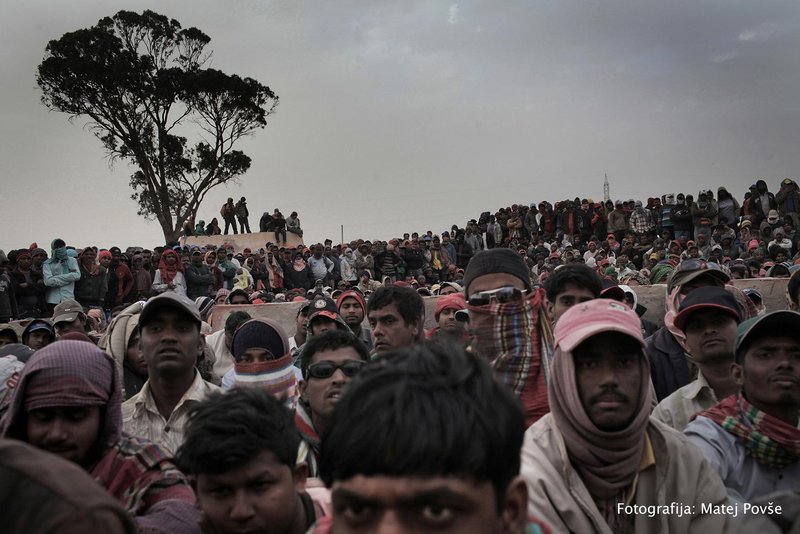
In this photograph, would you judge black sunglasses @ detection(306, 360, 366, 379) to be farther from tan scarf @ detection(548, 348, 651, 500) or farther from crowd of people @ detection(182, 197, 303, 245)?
crowd of people @ detection(182, 197, 303, 245)

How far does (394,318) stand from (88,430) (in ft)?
8.33

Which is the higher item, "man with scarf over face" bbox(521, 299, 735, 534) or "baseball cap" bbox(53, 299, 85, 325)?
"baseball cap" bbox(53, 299, 85, 325)

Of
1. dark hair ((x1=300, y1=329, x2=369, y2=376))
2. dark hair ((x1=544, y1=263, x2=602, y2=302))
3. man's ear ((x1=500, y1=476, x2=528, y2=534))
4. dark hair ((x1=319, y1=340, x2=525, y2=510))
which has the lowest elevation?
man's ear ((x1=500, y1=476, x2=528, y2=534))

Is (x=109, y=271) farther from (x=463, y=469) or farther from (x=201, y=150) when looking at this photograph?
(x=201, y=150)

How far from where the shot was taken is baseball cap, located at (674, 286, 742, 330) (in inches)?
151

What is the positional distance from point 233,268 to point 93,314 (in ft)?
18.0

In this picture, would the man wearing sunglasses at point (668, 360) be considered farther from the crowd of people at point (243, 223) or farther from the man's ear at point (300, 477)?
the crowd of people at point (243, 223)

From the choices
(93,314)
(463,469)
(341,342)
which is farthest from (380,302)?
(93,314)

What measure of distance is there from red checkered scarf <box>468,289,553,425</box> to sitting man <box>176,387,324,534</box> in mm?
1172

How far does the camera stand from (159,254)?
14.6 metres

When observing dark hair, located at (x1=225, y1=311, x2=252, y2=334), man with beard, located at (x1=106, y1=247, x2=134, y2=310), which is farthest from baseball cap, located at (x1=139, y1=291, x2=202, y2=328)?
man with beard, located at (x1=106, y1=247, x2=134, y2=310)

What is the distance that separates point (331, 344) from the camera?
142 inches

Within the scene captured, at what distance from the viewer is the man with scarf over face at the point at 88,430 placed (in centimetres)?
221

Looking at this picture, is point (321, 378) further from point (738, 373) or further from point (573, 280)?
point (738, 373)
